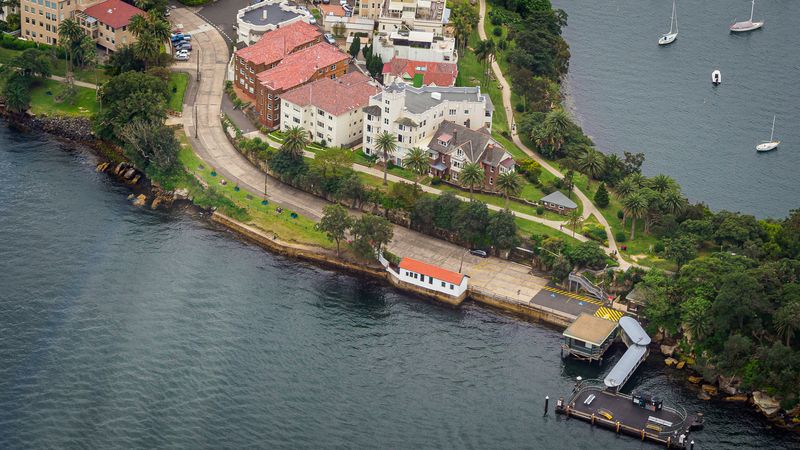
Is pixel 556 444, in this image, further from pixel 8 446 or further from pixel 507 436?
pixel 8 446

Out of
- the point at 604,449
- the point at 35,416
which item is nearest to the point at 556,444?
the point at 604,449

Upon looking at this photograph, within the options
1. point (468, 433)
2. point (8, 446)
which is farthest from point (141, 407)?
point (468, 433)

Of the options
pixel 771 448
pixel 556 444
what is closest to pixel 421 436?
pixel 556 444

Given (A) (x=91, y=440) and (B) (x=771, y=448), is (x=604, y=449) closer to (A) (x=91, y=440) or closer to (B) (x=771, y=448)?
(B) (x=771, y=448)

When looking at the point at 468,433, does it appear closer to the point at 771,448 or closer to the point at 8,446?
the point at 771,448

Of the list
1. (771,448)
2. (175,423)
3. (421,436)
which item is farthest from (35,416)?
(771,448)

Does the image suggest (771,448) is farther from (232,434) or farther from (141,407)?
(141,407)
